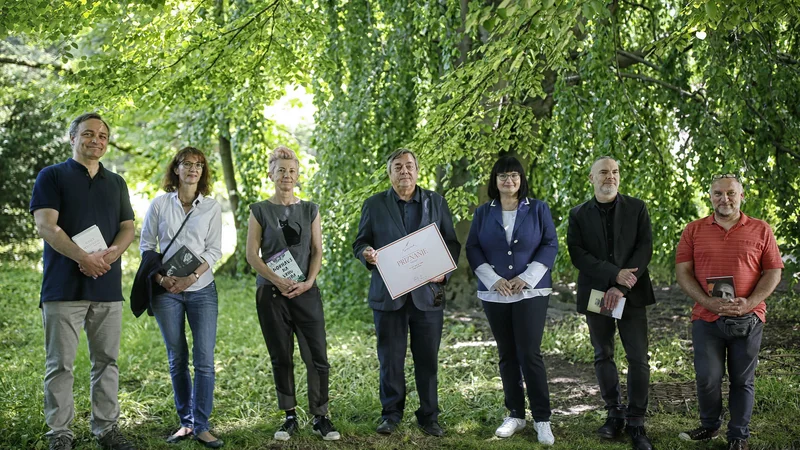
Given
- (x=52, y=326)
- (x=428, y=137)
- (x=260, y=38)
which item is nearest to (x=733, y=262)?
(x=428, y=137)

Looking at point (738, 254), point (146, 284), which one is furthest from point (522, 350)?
point (146, 284)

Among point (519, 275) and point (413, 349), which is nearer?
point (519, 275)

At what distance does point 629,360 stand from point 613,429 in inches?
15.6

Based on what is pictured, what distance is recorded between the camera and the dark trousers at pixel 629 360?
3.71m

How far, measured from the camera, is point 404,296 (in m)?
3.83

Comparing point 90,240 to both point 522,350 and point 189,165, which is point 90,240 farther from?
point 522,350

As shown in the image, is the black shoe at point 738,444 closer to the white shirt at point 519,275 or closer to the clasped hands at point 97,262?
the white shirt at point 519,275

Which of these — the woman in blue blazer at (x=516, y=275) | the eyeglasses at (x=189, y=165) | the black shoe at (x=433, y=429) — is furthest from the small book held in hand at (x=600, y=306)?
the eyeglasses at (x=189, y=165)

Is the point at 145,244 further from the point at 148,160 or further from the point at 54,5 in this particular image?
the point at 148,160

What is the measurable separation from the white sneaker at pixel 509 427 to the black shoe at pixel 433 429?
303mm

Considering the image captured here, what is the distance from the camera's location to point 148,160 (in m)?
11.7

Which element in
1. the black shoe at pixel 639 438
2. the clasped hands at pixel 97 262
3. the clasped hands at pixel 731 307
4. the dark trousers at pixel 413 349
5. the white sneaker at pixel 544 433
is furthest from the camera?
the dark trousers at pixel 413 349

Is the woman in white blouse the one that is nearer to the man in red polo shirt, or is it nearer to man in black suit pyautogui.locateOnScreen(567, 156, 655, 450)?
man in black suit pyautogui.locateOnScreen(567, 156, 655, 450)

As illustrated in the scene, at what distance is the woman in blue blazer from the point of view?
3.70m
